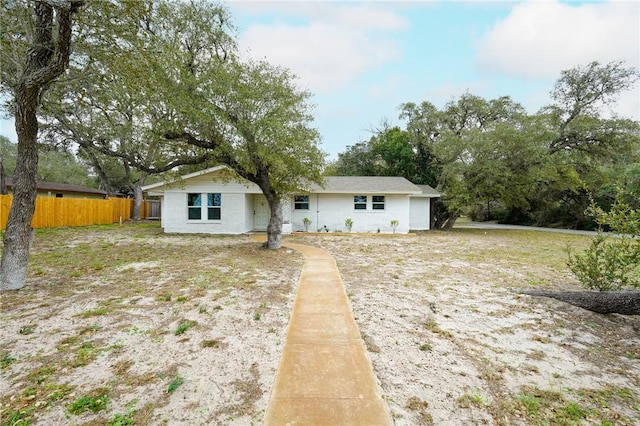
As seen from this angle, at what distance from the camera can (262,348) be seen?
3.69m

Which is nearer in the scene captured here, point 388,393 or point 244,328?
point 388,393

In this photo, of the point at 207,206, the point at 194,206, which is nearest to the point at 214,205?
the point at 207,206

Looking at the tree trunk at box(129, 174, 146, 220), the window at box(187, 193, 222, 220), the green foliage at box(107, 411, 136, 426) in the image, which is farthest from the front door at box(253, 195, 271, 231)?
the green foliage at box(107, 411, 136, 426)

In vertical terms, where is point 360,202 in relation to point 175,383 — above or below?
above

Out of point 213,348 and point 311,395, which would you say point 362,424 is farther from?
point 213,348

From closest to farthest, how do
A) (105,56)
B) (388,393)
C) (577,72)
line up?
1. (388,393)
2. (105,56)
3. (577,72)

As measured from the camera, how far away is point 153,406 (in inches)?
102

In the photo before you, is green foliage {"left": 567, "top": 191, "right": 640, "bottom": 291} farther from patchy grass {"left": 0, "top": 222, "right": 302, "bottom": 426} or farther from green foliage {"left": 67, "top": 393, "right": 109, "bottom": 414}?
green foliage {"left": 67, "top": 393, "right": 109, "bottom": 414}

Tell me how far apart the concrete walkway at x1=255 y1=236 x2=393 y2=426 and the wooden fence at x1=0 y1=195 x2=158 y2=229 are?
51.3 ft

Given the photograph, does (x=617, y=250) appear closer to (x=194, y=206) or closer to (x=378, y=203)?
(x=378, y=203)

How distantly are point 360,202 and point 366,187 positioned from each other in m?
0.94

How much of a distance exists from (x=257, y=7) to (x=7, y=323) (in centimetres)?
1072

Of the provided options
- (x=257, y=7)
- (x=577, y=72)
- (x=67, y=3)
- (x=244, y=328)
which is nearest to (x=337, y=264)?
(x=244, y=328)

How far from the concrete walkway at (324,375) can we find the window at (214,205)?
39.7 feet
